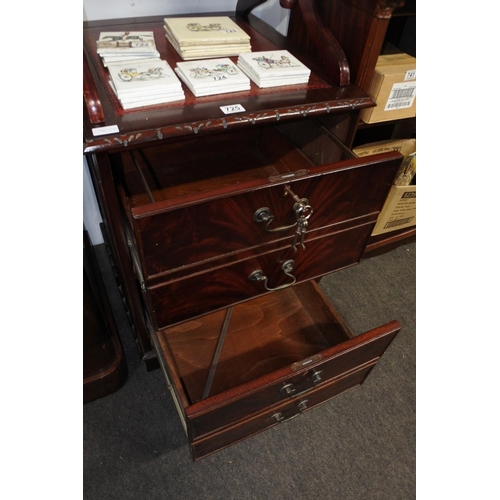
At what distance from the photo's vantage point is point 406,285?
1.46 meters

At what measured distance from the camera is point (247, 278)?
31.9 inches

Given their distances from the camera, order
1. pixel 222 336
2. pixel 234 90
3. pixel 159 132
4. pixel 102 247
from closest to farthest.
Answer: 1. pixel 159 132
2. pixel 234 90
3. pixel 222 336
4. pixel 102 247

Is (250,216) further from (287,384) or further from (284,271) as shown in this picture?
(287,384)

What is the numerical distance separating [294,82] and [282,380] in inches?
23.6

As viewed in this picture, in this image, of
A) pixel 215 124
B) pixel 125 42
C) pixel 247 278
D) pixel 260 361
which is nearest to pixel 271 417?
pixel 260 361

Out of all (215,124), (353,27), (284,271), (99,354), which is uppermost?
(353,27)

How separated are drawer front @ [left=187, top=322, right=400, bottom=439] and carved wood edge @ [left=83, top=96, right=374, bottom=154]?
0.45 meters

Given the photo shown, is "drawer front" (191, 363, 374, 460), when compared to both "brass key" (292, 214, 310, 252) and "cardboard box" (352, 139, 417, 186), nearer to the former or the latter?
"brass key" (292, 214, 310, 252)

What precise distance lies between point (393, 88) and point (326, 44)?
0.60 feet

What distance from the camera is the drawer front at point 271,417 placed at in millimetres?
817

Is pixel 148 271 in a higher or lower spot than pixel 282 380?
higher

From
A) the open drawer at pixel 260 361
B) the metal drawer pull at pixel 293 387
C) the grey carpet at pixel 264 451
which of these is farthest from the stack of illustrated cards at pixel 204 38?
the grey carpet at pixel 264 451

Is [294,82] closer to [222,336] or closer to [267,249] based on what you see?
[267,249]

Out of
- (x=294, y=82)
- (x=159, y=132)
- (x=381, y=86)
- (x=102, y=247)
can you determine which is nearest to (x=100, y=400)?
(x=102, y=247)
